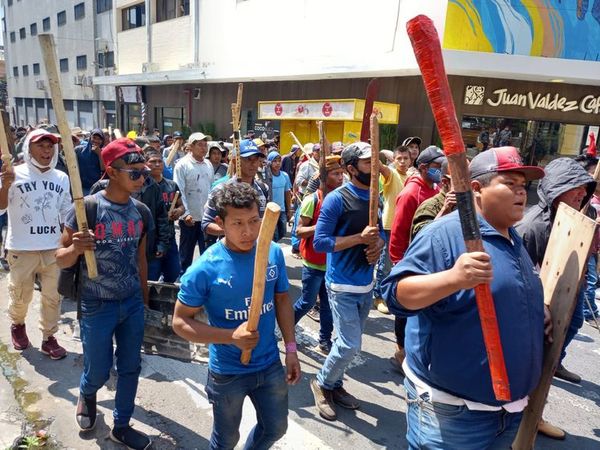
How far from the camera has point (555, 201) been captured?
10.0 ft

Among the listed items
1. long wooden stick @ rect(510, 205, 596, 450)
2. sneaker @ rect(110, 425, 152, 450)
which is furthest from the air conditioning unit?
long wooden stick @ rect(510, 205, 596, 450)

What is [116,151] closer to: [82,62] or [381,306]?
[381,306]

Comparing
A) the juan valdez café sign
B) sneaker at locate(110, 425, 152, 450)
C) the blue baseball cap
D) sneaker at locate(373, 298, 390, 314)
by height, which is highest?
the juan valdez café sign

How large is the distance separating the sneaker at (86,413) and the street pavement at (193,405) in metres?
0.09

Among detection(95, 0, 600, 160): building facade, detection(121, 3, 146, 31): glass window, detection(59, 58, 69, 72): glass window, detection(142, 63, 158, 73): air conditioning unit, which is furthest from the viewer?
detection(59, 58, 69, 72): glass window

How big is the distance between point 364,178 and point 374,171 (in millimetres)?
293

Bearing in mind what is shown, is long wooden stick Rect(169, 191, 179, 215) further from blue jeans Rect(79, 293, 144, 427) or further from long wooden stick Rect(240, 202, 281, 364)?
long wooden stick Rect(240, 202, 281, 364)

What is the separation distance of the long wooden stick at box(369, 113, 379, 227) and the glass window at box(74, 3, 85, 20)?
34236mm

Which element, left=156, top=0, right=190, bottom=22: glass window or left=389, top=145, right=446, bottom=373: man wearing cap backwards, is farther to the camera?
left=156, top=0, right=190, bottom=22: glass window

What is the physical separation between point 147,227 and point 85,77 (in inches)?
1286

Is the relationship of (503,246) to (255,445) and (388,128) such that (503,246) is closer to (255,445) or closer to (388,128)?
(255,445)

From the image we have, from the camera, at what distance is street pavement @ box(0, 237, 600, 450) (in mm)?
3137

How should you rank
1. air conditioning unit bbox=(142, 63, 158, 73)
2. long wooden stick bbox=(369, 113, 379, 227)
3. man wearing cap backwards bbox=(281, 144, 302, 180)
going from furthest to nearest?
air conditioning unit bbox=(142, 63, 158, 73)
man wearing cap backwards bbox=(281, 144, 302, 180)
long wooden stick bbox=(369, 113, 379, 227)

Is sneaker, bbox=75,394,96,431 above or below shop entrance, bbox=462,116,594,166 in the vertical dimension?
below
